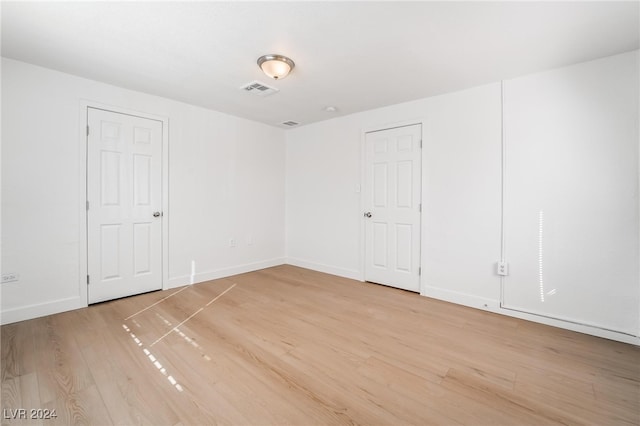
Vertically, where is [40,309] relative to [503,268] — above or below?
below

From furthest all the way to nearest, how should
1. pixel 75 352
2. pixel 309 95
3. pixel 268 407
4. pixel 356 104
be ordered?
pixel 356 104, pixel 309 95, pixel 75 352, pixel 268 407

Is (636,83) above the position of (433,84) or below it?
below

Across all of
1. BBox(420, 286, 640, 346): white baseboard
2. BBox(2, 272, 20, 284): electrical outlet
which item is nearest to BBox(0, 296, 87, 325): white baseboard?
BBox(2, 272, 20, 284): electrical outlet

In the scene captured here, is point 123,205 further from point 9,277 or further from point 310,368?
point 310,368

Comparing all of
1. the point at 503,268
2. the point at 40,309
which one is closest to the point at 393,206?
the point at 503,268

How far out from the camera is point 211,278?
402cm

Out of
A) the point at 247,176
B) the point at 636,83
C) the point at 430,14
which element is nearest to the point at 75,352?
the point at 247,176

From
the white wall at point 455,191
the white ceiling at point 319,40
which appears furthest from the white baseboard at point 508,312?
the white ceiling at point 319,40

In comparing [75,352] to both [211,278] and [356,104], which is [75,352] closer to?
A: [211,278]

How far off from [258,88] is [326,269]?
2823 mm

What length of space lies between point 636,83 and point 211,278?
5.00m

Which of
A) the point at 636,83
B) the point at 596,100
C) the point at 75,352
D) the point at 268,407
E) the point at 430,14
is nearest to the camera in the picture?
Answer: the point at 268,407

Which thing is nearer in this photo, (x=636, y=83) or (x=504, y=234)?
(x=636, y=83)

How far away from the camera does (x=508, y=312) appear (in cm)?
287
